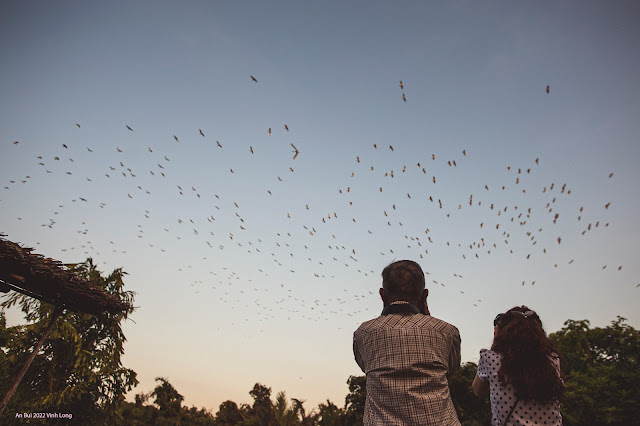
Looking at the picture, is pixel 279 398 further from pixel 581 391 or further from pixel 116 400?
pixel 581 391

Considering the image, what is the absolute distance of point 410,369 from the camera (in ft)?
6.15

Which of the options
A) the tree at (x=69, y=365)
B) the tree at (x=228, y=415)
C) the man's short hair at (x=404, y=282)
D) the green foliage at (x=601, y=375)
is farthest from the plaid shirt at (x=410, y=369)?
the tree at (x=228, y=415)

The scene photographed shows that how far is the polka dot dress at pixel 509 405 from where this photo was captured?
82.9 inches

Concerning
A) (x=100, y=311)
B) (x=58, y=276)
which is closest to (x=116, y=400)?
(x=100, y=311)

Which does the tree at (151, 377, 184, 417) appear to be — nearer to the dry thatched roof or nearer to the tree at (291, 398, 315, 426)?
the tree at (291, 398, 315, 426)

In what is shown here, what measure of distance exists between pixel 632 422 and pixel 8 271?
79.3 ft

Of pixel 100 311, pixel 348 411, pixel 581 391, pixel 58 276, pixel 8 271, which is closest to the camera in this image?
pixel 8 271

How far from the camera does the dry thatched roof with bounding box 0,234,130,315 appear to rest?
6.64 metres

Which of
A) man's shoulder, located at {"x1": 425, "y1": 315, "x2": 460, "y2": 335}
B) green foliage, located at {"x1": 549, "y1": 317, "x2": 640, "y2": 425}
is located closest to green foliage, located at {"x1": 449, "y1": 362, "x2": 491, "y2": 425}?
green foliage, located at {"x1": 549, "y1": 317, "x2": 640, "y2": 425}

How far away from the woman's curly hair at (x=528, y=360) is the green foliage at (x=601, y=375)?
15.2m

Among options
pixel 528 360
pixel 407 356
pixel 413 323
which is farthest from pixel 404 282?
pixel 528 360

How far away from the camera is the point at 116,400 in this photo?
14266mm

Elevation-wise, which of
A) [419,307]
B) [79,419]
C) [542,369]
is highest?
[419,307]

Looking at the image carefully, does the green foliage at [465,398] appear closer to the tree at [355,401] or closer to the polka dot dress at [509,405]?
the tree at [355,401]
